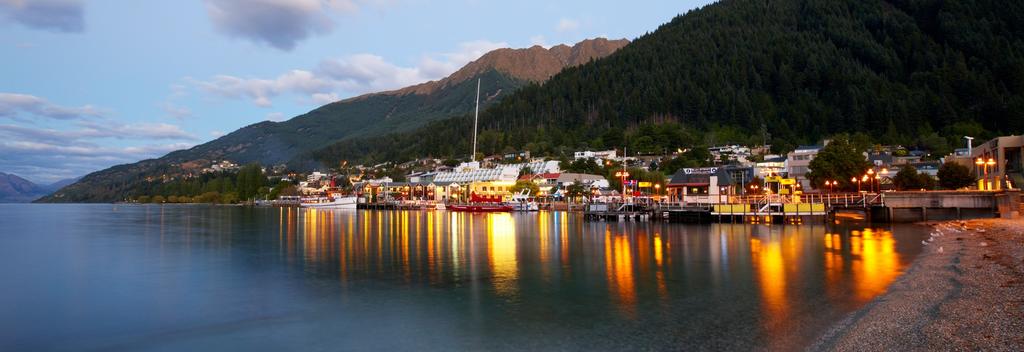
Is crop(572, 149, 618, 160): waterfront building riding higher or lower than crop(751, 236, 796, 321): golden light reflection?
higher

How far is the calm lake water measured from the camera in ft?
47.6

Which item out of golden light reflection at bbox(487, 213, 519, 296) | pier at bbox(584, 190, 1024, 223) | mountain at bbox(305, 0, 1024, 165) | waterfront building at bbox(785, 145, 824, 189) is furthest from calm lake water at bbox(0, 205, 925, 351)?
mountain at bbox(305, 0, 1024, 165)

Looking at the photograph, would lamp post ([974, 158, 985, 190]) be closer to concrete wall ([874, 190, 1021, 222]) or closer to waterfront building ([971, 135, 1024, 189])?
waterfront building ([971, 135, 1024, 189])

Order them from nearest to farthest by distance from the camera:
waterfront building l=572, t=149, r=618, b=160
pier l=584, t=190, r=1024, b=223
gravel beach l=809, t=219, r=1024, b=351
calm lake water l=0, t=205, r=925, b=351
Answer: gravel beach l=809, t=219, r=1024, b=351
calm lake water l=0, t=205, r=925, b=351
pier l=584, t=190, r=1024, b=223
waterfront building l=572, t=149, r=618, b=160

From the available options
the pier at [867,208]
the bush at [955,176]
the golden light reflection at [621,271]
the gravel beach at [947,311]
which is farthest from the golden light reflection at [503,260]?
the bush at [955,176]

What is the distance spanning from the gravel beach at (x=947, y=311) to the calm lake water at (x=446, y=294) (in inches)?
29.1

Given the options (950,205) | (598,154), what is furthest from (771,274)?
(598,154)

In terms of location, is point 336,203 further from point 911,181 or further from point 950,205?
point 950,205

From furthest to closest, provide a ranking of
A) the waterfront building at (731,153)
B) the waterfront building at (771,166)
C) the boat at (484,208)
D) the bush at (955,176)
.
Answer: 1. the waterfront building at (731,153)
2. the waterfront building at (771,166)
3. the boat at (484,208)
4. the bush at (955,176)

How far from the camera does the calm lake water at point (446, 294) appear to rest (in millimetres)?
14500

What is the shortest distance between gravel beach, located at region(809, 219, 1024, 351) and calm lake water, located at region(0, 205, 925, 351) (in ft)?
2.43

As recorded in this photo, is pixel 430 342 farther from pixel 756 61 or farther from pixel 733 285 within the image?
pixel 756 61

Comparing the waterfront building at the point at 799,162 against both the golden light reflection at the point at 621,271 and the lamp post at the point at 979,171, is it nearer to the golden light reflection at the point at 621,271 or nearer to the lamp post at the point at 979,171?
the lamp post at the point at 979,171

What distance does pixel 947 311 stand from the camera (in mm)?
14609
